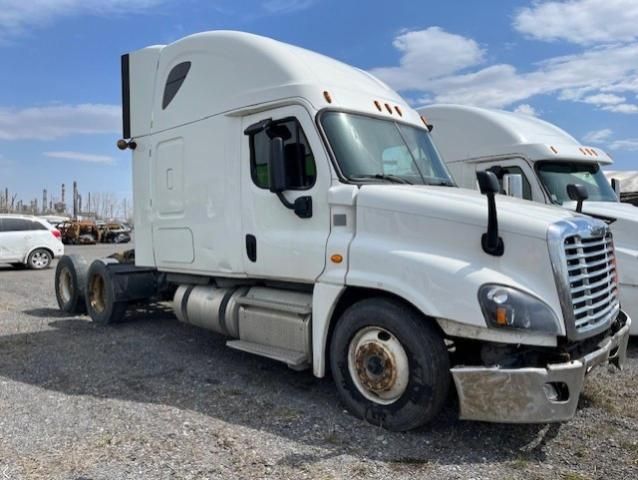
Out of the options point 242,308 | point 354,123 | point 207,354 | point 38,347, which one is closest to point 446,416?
point 242,308

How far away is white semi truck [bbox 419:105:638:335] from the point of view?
26.5 feet

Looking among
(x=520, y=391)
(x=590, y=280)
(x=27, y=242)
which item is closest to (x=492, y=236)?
(x=590, y=280)

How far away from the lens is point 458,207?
170 inches

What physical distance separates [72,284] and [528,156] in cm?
731

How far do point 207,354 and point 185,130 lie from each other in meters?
2.61

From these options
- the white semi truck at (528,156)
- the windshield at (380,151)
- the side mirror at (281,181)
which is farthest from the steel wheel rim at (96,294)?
the white semi truck at (528,156)

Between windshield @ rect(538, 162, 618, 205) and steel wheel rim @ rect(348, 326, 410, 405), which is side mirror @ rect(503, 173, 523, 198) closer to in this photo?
windshield @ rect(538, 162, 618, 205)

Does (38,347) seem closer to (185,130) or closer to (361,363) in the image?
(185,130)

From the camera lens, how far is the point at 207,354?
674cm

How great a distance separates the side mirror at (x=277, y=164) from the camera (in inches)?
191

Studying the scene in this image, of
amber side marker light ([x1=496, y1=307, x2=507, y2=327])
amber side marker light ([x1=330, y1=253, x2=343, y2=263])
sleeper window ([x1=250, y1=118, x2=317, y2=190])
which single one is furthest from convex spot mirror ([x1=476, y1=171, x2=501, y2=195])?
sleeper window ([x1=250, y1=118, x2=317, y2=190])

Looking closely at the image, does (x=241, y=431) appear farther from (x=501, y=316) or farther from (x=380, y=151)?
(x=380, y=151)

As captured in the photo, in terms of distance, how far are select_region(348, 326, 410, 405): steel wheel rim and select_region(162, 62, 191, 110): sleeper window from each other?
3804 mm

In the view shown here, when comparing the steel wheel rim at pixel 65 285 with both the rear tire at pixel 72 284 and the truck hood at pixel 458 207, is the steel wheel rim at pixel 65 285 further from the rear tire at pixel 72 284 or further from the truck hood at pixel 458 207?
the truck hood at pixel 458 207
